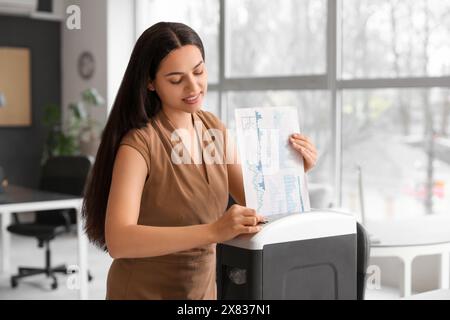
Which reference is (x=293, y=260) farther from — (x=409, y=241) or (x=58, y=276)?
(x=58, y=276)

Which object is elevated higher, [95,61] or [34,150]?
[95,61]

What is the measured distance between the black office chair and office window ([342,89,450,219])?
5.69 feet

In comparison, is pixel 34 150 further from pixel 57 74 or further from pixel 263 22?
pixel 263 22

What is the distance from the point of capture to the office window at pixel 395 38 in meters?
3.75

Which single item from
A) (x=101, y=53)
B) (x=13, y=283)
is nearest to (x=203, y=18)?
(x=101, y=53)

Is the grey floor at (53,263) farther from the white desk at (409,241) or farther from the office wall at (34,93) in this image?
the white desk at (409,241)

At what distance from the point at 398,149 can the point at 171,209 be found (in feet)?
10.6

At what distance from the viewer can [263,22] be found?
4734mm

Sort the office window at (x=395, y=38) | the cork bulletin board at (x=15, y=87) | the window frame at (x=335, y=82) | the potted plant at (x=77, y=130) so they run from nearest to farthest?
the office window at (x=395, y=38) → the window frame at (x=335, y=82) → the potted plant at (x=77, y=130) → the cork bulletin board at (x=15, y=87)

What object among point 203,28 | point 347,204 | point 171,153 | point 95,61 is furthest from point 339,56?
point 171,153

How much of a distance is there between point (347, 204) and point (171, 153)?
3362mm

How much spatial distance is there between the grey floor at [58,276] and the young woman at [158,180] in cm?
221

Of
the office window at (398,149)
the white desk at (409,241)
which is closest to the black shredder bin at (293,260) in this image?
the white desk at (409,241)
